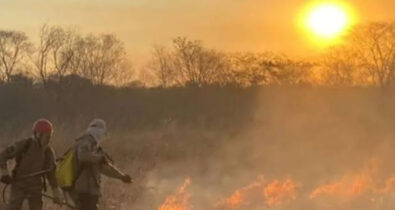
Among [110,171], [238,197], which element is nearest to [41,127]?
[110,171]

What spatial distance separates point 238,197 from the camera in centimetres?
1959

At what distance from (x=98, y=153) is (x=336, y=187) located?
10.4 m

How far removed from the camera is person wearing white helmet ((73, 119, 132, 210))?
995 centimetres

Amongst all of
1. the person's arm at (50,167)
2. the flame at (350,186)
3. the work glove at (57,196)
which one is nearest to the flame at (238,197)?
the flame at (350,186)

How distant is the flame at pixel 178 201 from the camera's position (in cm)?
1825

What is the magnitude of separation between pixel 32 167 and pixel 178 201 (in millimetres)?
8657

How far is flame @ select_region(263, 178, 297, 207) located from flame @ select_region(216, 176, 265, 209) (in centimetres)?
43

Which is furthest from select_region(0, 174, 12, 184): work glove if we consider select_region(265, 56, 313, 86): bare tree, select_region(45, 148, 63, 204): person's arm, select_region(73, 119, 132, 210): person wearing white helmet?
select_region(265, 56, 313, 86): bare tree

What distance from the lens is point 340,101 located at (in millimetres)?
37031

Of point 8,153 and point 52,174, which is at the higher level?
point 8,153

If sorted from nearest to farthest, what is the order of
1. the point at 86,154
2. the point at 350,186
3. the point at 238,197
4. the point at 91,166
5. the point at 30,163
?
1. the point at 86,154
2. the point at 91,166
3. the point at 30,163
4. the point at 350,186
5. the point at 238,197

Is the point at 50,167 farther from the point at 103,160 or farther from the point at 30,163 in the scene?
the point at 103,160

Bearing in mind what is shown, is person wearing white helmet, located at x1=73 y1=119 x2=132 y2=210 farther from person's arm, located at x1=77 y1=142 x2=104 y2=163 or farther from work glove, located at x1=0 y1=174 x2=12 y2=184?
work glove, located at x1=0 y1=174 x2=12 y2=184

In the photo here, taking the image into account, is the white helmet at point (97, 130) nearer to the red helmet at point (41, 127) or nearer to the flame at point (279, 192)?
the red helmet at point (41, 127)
